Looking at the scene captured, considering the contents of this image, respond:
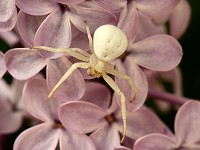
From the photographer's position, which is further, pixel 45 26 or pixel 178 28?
pixel 178 28

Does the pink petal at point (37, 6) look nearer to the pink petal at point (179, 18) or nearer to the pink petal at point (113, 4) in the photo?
the pink petal at point (113, 4)

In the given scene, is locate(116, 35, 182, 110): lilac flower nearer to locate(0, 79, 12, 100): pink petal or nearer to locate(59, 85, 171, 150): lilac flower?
locate(59, 85, 171, 150): lilac flower

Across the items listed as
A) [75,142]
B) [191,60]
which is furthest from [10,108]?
[191,60]

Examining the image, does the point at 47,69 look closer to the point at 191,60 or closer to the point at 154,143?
the point at 154,143

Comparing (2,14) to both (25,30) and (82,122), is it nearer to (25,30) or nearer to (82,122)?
(25,30)

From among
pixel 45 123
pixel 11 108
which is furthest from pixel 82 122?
pixel 11 108

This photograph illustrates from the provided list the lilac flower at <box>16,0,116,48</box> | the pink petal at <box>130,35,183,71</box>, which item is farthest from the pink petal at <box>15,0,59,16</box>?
the pink petal at <box>130,35,183,71</box>

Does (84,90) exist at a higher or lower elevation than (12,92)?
higher
